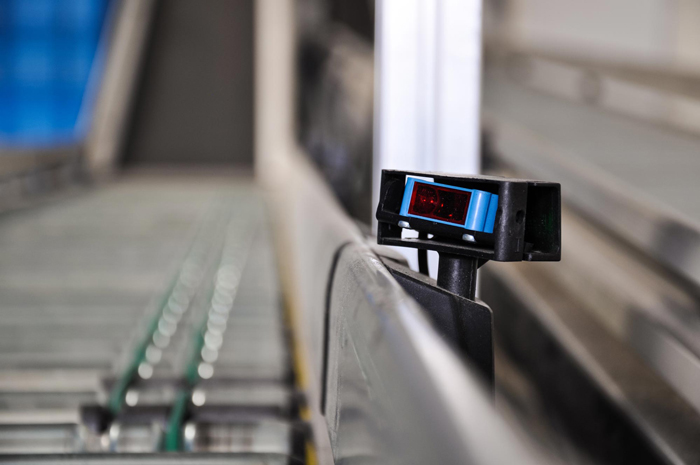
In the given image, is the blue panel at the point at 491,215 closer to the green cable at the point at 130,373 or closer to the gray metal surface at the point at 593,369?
the gray metal surface at the point at 593,369

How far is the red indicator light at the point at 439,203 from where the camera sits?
1.00 meters

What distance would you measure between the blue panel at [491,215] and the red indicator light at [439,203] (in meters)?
0.03

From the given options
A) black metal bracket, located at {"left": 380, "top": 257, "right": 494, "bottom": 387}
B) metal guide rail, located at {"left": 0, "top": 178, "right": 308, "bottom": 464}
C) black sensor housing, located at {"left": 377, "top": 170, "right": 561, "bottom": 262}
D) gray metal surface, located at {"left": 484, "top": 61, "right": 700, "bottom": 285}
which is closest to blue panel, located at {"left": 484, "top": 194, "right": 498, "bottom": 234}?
black sensor housing, located at {"left": 377, "top": 170, "right": 561, "bottom": 262}

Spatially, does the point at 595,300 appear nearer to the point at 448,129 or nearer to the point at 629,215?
the point at 629,215

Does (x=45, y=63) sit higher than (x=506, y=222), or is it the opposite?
(x=45, y=63)

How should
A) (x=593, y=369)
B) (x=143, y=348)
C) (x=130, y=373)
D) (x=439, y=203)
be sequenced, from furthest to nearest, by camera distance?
(x=143, y=348) < (x=593, y=369) < (x=130, y=373) < (x=439, y=203)

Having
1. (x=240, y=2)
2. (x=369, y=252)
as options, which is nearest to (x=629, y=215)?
(x=369, y=252)

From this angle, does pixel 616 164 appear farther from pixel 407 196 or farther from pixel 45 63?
pixel 45 63

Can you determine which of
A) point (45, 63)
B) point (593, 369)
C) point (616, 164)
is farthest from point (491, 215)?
point (45, 63)

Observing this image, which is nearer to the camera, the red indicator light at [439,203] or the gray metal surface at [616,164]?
the red indicator light at [439,203]

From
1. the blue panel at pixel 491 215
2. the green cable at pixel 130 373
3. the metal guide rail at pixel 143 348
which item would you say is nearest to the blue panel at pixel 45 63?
the metal guide rail at pixel 143 348

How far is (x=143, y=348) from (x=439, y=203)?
176 cm

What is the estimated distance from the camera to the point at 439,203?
1.02 m

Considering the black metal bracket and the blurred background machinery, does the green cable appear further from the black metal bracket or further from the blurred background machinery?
the black metal bracket
